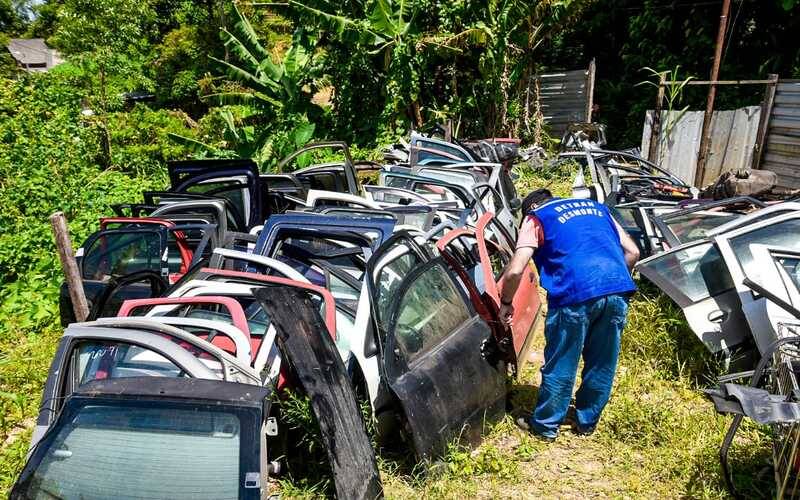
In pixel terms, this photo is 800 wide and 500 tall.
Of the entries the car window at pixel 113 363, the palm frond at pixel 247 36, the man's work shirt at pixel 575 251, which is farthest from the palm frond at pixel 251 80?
the car window at pixel 113 363

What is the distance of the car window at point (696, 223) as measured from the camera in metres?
5.76

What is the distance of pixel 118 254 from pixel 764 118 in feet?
34.7

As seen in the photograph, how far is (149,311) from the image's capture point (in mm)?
4066

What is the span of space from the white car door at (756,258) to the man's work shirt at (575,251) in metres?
1.09

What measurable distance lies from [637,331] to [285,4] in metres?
12.7

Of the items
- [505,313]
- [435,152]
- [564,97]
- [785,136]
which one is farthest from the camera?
[564,97]

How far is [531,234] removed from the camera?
13.1 ft

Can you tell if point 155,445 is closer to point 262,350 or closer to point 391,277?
point 262,350

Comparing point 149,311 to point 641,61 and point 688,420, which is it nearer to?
point 688,420

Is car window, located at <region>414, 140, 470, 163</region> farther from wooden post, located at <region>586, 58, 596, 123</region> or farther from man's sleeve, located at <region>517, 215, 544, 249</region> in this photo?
wooden post, located at <region>586, 58, 596, 123</region>

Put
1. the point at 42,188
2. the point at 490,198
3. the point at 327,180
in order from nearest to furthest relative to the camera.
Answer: the point at 490,198 → the point at 327,180 → the point at 42,188

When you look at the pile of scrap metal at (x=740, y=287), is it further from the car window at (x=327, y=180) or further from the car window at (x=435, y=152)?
the car window at (x=327, y=180)

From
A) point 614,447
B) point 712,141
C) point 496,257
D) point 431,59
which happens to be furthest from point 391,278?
point 431,59

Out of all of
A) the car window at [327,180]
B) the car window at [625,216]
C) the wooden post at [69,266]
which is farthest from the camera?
the car window at [327,180]
